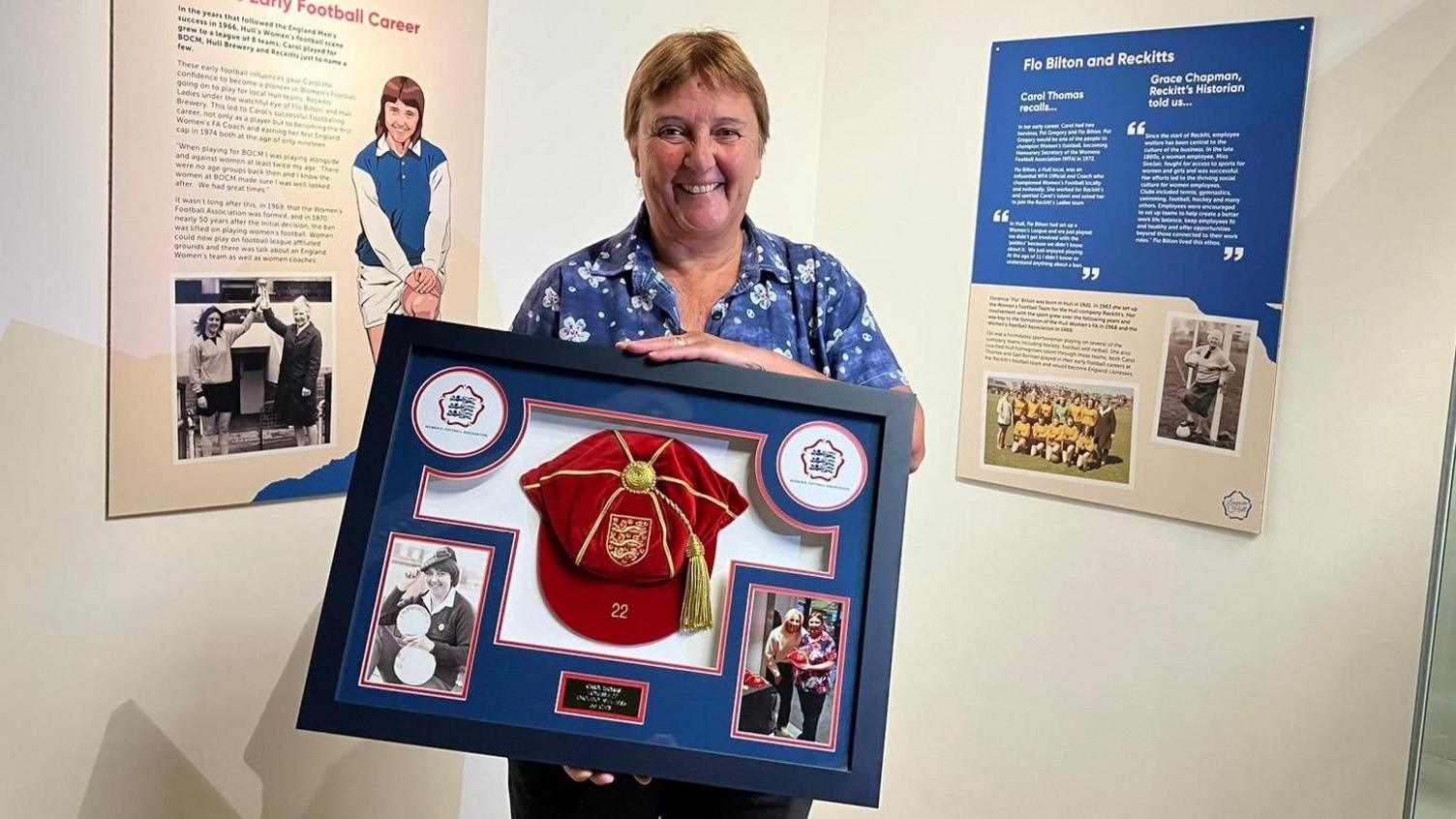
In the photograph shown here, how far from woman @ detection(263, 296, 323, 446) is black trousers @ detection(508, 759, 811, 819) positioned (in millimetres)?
858

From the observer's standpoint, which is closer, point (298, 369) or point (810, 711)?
point (810, 711)

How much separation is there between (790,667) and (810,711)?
0.06 m

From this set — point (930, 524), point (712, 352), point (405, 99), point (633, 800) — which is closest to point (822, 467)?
point (712, 352)

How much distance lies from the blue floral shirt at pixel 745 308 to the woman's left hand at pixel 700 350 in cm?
9

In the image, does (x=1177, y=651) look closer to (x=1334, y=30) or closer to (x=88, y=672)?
(x=1334, y=30)

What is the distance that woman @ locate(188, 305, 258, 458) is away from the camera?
7.03 ft

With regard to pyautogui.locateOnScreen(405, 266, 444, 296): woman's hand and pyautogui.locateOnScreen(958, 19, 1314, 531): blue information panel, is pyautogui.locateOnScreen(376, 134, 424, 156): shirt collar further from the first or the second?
pyautogui.locateOnScreen(958, 19, 1314, 531): blue information panel

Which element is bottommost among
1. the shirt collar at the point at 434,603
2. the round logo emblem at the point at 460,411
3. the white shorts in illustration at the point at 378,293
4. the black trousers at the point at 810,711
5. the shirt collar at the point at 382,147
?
the black trousers at the point at 810,711

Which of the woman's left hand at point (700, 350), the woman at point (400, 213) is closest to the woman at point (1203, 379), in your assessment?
the woman's left hand at point (700, 350)

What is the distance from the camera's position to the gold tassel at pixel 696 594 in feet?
5.12

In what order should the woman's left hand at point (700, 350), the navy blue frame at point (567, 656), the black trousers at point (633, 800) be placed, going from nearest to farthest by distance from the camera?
1. the navy blue frame at point (567, 656)
2. the woman's left hand at point (700, 350)
3. the black trousers at point (633, 800)

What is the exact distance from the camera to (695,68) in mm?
1805

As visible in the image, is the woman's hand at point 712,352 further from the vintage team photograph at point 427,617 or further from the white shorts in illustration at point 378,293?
the white shorts in illustration at point 378,293

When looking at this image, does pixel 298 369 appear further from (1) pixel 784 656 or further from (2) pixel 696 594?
(1) pixel 784 656
